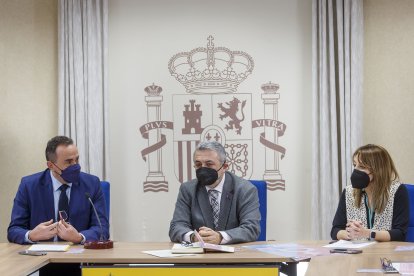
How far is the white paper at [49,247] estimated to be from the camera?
449 cm

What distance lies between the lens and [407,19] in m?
6.46

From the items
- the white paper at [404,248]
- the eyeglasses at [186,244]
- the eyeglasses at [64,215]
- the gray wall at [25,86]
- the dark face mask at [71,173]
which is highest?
the gray wall at [25,86]

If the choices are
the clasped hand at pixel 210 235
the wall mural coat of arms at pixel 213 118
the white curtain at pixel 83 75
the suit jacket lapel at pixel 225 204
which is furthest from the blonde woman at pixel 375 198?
the white curtain at pixel 83 75

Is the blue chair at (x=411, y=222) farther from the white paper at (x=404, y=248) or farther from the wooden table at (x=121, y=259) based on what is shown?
the wooden table at (x=121, y=259)

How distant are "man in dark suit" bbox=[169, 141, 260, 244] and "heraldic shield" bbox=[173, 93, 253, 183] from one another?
1509mm

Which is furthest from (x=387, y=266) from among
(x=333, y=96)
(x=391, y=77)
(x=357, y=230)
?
(x=391, y=77)

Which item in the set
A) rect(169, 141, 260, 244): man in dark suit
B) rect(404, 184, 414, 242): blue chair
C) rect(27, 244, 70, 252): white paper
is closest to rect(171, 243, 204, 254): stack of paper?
rect(169, 141, 260, 244): man in dark suit

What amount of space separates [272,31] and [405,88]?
47.5 inches

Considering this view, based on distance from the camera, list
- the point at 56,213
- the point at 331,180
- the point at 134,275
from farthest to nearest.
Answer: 1. the point at 331,180
2. the point at 56,213
3. the point at 134,275

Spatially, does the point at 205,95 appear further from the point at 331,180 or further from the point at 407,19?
the point at 407,19

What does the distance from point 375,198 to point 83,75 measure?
283 centimetres

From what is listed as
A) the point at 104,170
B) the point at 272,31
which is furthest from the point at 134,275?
the point at 272,31

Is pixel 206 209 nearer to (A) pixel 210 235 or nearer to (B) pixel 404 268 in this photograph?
(A) pixel 210 235

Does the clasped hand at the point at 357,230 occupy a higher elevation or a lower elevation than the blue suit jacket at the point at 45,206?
lower
